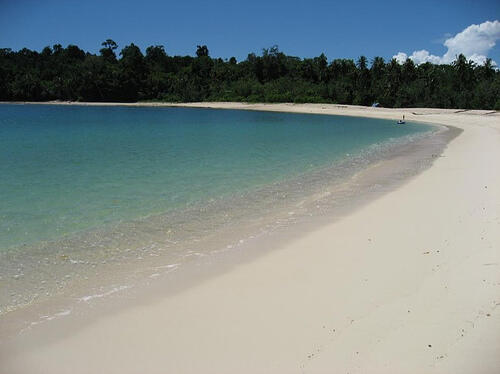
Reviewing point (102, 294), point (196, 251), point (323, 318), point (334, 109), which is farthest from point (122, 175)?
point (334, 109)

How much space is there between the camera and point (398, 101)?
2557 inches


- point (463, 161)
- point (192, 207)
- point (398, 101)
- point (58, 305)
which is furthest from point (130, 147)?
point (398, 101)

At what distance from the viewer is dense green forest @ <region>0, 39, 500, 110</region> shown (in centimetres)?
6347

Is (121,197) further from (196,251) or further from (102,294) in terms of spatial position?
(102,294)

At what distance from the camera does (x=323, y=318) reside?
4195mm

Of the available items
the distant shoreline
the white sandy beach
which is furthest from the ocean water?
the distant shoreline

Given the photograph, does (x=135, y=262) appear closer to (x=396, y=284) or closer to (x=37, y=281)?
(x=37, y=281)

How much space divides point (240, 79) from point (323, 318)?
99131 millimetres

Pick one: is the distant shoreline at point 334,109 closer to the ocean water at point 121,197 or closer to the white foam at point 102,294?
the ocean water at point 121,197

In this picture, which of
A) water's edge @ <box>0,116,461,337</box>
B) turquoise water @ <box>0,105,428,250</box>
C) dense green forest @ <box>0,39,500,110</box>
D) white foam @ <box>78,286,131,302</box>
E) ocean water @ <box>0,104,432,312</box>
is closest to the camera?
water's edge @ <box>0,116,461,337</box>

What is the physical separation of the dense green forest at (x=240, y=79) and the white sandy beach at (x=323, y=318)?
57149 mm

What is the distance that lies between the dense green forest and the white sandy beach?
187 feet

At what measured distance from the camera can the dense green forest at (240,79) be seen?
6347 cm

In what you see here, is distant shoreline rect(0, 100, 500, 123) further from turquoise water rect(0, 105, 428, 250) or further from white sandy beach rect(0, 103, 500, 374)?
white sandy beach rect(0, 103, 500, 374)
